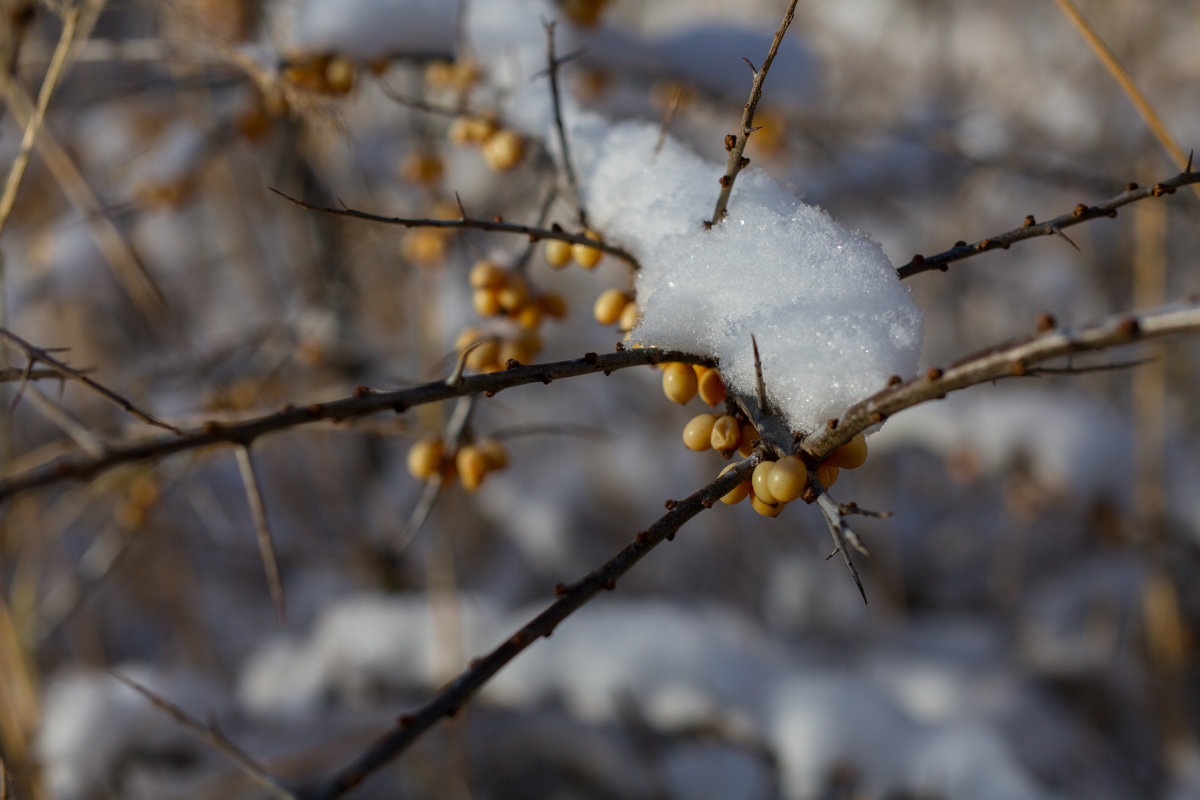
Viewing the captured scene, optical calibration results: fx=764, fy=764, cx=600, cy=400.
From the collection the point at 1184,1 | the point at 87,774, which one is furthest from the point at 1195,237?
the point at 87,774

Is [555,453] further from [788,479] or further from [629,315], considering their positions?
[788,479]

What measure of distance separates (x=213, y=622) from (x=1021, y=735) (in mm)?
2883

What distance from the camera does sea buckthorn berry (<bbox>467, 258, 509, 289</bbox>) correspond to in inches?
34.6

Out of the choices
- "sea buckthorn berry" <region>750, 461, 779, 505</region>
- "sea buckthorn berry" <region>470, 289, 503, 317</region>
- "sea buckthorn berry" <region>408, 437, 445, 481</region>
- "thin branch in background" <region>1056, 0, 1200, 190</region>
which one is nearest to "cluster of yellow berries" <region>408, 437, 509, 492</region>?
"sea buckthorn berry" <region>408, 437, 445, 481</region>

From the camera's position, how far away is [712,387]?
25.8 inches

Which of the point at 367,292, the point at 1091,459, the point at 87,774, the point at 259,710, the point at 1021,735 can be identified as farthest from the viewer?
the point at 367,292

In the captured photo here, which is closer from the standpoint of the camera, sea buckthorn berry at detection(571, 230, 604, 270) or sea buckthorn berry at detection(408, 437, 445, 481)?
sea buckthorn berry at detection(571, 230, 604, 270)

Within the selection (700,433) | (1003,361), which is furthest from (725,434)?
(1003,361)

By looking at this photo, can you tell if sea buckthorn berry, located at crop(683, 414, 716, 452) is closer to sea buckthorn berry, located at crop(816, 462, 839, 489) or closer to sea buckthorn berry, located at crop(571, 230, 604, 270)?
sea buckthorn berry, located at crop(816, 462, 839, 489)

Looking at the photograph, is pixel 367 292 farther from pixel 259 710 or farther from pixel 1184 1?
pixel 1184 1

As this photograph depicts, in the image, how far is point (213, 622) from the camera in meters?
3.04

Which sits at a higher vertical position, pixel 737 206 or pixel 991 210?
pixel 991 210

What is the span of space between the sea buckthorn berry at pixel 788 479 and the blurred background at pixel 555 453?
398 millimetres

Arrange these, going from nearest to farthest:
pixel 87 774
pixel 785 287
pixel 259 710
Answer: pixel 785 287 < pixel 87 774 < pixel 259 710
